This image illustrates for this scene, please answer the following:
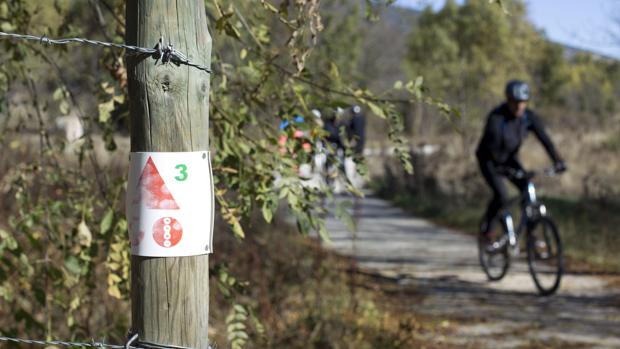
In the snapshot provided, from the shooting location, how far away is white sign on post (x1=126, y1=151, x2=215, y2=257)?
2.51m

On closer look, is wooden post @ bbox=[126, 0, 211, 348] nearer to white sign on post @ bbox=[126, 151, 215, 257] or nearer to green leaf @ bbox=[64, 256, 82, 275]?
white sign on post @ bbox=[126, 151, 215, 257]

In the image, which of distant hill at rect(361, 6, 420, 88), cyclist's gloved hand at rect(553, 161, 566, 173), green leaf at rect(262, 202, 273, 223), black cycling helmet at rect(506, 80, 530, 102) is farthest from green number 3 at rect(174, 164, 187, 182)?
distant hill at rect(361, 6, 420, 88)

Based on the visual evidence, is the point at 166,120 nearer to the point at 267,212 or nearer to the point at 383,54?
the point at 267,212

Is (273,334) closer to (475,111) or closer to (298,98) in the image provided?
(298,98)

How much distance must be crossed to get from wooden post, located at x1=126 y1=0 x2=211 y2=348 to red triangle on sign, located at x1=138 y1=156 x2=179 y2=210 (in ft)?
0.20

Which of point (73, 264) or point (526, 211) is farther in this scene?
point (526, 211)

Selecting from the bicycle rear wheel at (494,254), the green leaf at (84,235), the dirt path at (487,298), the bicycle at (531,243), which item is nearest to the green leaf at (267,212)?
the green leaf at (84,235)

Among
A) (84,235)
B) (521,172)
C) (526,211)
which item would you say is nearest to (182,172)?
(84,235)

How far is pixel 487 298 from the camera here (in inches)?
329

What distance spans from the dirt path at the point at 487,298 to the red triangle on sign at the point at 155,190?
3.07 metres

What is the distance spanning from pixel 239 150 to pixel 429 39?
25633 mm

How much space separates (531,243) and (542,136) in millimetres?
961

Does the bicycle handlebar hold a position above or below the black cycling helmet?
below

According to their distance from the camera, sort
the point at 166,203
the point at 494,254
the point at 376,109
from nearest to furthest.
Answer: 1. the point at 166,203
2. the point at 376,109
3. the point at 494,254
